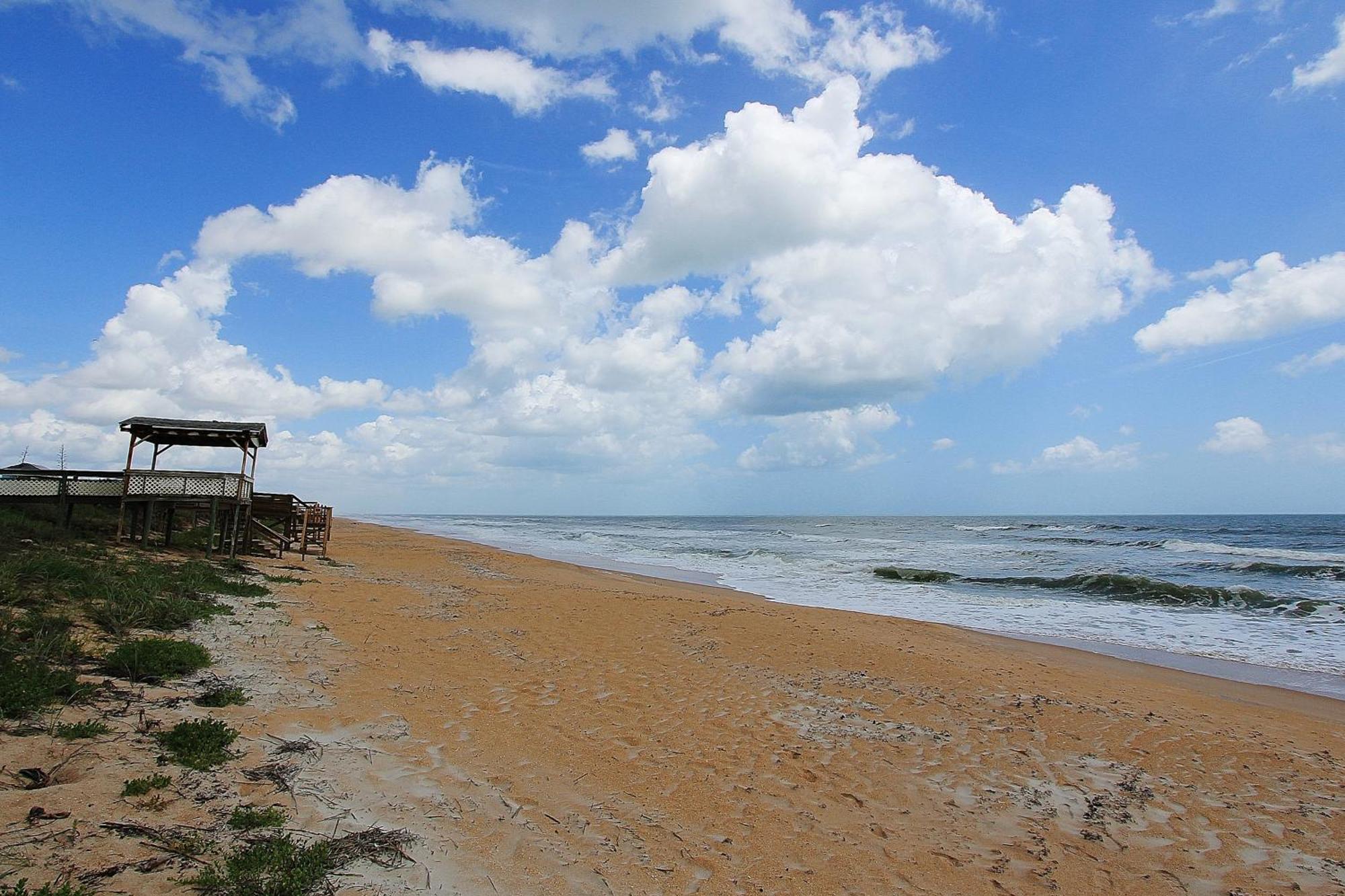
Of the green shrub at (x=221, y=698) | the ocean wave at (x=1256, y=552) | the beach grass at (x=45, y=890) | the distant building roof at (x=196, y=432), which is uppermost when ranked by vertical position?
the distant building roof at (x=196, y=432)

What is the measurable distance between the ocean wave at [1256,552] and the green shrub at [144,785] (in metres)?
44.9

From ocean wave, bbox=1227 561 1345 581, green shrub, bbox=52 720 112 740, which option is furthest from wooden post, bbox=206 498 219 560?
ocean wave, bbox=1227 561 1345 581

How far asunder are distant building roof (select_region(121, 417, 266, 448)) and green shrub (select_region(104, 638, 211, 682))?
14.6 m

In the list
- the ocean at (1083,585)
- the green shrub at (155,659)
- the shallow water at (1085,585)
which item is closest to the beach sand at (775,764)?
the green shrub at (155,659)

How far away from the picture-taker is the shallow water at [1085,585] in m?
16.0

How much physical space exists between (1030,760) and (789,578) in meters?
20.0

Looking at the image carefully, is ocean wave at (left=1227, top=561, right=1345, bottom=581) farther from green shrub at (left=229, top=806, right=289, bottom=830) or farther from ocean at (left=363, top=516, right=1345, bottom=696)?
green shrub at (left=229, top=806, right=289, bottom=830)

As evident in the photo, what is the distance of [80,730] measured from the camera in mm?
5113

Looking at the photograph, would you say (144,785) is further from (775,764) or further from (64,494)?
(64,494)

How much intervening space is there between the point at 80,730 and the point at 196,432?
18.1 metres

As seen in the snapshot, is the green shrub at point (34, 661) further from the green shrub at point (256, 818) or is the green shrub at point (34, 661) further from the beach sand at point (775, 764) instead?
the green shrub at point (256, 818)

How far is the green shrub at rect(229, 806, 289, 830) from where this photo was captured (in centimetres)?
425

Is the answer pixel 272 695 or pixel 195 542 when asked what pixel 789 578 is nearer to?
pixel 195 542

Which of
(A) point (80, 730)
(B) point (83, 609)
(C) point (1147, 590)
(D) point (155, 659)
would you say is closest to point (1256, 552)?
(C) point (1147, 590)
